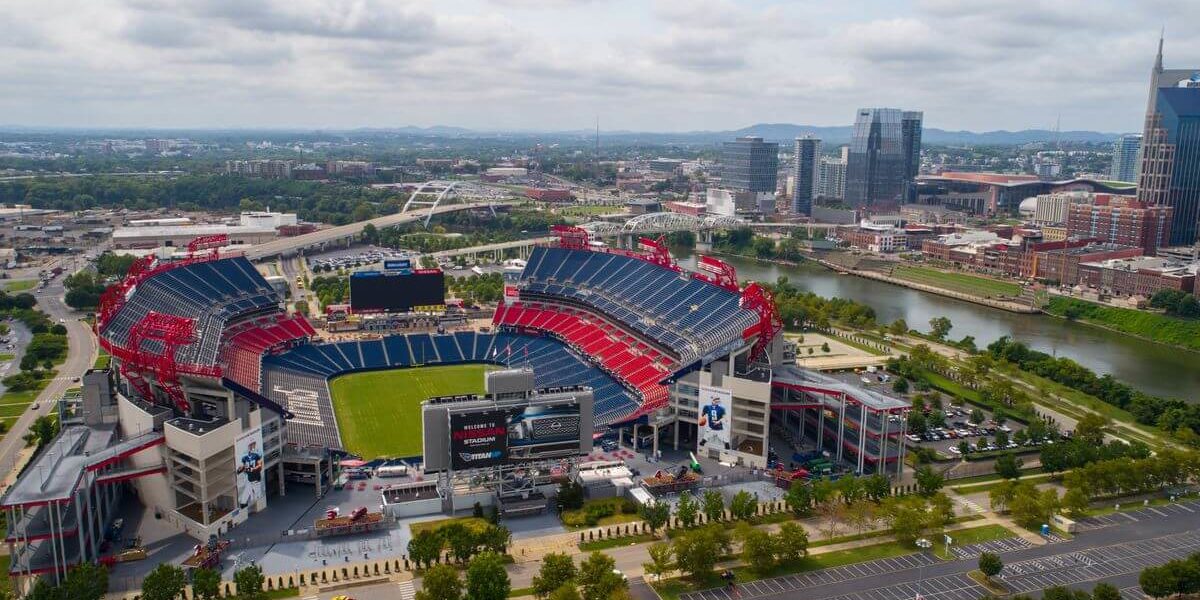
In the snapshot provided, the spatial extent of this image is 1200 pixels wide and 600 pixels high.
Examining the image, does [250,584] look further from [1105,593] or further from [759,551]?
[1105,593]

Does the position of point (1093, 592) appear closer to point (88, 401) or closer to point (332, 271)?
point (88, 401)

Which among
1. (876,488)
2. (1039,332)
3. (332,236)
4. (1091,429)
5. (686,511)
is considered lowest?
(1039,332)

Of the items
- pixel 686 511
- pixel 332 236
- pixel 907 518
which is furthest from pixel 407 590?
pixel 332 236

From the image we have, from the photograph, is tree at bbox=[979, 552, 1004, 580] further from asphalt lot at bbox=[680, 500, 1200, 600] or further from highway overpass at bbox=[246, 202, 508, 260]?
highway overpass at bbox=[246, 202, 508, 260]

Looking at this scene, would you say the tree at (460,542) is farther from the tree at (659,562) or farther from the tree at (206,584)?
the tree at (206,584)

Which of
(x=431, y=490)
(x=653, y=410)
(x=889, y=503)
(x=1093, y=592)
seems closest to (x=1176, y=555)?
(x=1093, y=592)

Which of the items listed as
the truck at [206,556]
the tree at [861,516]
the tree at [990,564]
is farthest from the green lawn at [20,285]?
the tree at [990,564]
